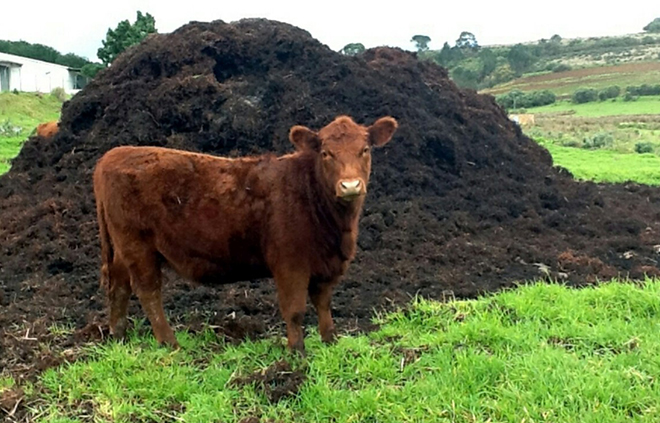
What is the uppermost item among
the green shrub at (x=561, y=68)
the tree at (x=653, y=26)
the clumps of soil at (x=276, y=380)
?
the tree at (x=653, y=26)

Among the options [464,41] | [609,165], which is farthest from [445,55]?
[609,165]

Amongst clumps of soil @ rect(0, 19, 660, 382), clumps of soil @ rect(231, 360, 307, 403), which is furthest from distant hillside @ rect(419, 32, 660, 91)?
clumps of soil @ rect(231, 360, 307, 403)

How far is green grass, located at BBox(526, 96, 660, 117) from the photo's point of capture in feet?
145

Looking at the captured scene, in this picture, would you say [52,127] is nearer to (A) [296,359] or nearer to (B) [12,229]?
(B) [12,229]

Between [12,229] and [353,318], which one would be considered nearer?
[353,318]

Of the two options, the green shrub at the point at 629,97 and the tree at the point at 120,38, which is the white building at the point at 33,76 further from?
the green shrub at the point at 629,97

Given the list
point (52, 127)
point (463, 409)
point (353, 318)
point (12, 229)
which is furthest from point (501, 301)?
point (52, 127)

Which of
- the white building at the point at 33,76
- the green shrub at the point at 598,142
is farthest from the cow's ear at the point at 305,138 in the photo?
the white building at the point at 33,76

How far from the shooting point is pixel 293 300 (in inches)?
212

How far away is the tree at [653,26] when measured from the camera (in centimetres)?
11800

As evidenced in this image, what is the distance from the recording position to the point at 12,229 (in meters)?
9.05

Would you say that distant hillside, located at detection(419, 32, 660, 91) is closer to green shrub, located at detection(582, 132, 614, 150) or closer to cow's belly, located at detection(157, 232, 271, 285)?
green shrub, located at detection(582, 132, 614, 150)

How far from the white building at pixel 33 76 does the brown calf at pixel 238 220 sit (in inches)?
1871

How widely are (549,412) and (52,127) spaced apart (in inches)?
434
